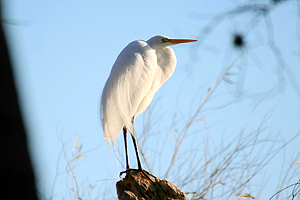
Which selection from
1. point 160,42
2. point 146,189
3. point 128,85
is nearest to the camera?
point 146,189

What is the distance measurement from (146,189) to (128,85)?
1163 millimetres

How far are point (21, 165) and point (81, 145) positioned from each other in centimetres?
230

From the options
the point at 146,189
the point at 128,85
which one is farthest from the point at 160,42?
the point at 146,189

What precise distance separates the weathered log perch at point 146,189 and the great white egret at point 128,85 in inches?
20.8

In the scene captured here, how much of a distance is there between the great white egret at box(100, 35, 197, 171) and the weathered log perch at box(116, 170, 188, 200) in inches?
20.8

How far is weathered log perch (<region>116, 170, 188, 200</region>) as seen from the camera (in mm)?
2584

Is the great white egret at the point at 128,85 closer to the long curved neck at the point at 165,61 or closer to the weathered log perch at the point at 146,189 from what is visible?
the long curved neck at the point at 165,61

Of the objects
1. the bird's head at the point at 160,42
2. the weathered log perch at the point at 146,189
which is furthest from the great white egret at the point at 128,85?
the weathered log perch at the point at 146,189

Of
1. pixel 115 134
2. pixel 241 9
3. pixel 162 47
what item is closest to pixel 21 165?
pixel 241 9

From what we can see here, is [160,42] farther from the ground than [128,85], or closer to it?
farther from the ground

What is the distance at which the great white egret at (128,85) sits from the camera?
3.48 metres

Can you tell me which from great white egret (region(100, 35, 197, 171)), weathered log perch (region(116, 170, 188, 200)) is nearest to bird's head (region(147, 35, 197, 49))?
great white egret (region(100, 35, 197, 171))

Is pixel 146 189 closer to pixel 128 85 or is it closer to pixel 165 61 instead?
pixel 128 85

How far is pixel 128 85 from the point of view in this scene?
139 inches
